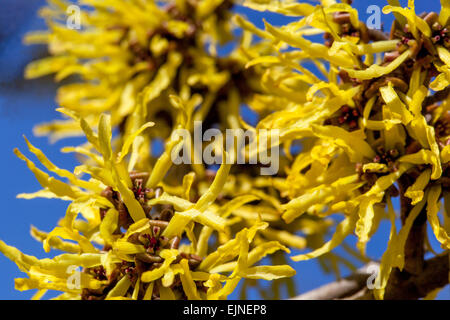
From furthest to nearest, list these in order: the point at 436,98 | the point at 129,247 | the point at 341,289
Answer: the point at 341,289
the point at 436,98
the point at 129,247

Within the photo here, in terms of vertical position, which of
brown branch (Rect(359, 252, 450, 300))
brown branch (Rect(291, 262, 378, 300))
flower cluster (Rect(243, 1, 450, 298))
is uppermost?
flower cluster (Rect(243, 1, 450, 298))

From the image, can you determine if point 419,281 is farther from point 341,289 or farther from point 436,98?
point 436,98

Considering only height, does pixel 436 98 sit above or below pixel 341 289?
above

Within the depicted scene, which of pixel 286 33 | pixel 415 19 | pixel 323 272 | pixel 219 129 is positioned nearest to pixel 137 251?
pixel 286 33

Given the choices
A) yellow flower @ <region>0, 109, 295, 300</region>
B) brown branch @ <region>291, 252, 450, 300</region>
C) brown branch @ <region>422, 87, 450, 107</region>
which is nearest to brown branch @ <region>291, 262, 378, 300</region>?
brown branch @ <region>291, 252, 450, 300</region>

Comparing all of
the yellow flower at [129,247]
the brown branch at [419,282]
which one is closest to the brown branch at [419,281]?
the brown branch at [419,282]

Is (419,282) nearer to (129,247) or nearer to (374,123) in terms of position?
(374,123)

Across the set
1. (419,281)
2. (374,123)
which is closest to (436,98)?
(374,123)

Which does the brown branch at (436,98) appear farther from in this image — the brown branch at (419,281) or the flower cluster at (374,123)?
the brown branch at (419,281)

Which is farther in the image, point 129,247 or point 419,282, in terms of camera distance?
point 419,282

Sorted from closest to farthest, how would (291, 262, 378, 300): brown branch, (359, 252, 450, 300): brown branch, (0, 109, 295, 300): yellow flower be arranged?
1. (0, 109, 295, 300): yellow flower
2. (359, 252, 450, 300): brown branch
3. (291, 262, 378, 300): brown branch

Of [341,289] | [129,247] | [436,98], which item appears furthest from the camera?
[341,289]

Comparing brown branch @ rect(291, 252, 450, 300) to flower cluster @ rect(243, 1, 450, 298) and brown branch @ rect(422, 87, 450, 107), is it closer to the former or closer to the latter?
flower cluster @ rect(243, 1, 450, 298)

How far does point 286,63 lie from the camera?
4.17 ft
